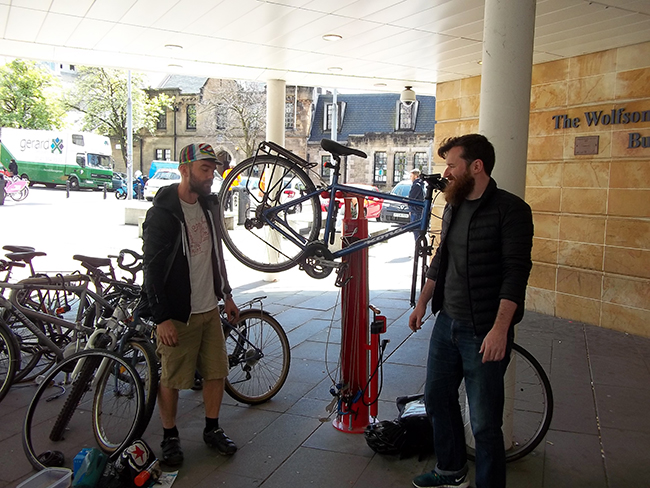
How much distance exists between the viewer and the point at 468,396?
287 cm

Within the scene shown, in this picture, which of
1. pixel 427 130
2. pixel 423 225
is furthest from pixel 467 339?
pixel 427 130

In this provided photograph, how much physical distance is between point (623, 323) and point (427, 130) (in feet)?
116

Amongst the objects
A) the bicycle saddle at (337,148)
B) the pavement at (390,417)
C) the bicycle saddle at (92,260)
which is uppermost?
the bicycle saddle at (337,148)

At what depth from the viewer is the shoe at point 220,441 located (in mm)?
3559

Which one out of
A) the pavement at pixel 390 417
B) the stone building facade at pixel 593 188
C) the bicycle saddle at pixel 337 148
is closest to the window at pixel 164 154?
the pavement at pixel 390 417

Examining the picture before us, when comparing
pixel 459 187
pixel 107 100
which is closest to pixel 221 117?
pixel 107 100

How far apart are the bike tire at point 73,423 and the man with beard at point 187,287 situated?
0.17 meters

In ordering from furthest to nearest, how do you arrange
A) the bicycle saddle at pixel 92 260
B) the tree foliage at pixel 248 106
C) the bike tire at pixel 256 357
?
1. the tree foliage at pixel 248 106
2. the bicycle saddle at pixel 92 260
3. the bike tire at pixel 256 357

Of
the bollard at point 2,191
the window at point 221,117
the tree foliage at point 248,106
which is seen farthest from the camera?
the window at point 221,117

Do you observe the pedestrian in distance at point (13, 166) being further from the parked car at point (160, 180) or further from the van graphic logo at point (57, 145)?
the parked car at point (160, 180)

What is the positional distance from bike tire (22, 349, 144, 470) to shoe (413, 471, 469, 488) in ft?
5.49

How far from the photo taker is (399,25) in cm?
600

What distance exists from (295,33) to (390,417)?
4.45 m

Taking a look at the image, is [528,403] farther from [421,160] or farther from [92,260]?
[421,160]
